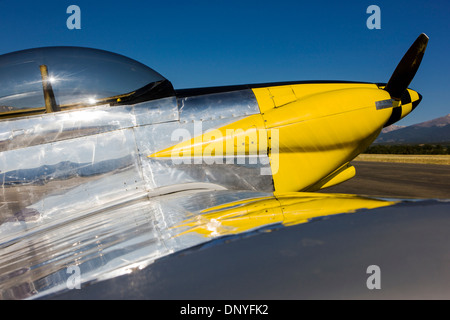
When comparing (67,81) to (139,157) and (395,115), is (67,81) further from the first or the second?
(395,115)

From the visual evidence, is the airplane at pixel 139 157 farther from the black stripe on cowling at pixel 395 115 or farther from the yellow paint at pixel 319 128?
the black stripe on cowling at pixel 395 115

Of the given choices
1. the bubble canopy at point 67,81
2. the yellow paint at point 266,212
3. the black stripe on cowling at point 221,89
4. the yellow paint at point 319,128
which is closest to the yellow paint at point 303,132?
the yellow paint at point 319,128

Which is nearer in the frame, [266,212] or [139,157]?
[266,212]

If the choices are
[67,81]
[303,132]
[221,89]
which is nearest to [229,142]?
[221,89]

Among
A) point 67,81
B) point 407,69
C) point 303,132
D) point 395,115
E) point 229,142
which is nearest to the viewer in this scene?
point 67,81

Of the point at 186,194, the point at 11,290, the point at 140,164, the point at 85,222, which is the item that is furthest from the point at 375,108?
the point at 11,290

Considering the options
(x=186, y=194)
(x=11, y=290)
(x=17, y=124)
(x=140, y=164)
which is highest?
(x=17, y=124)
